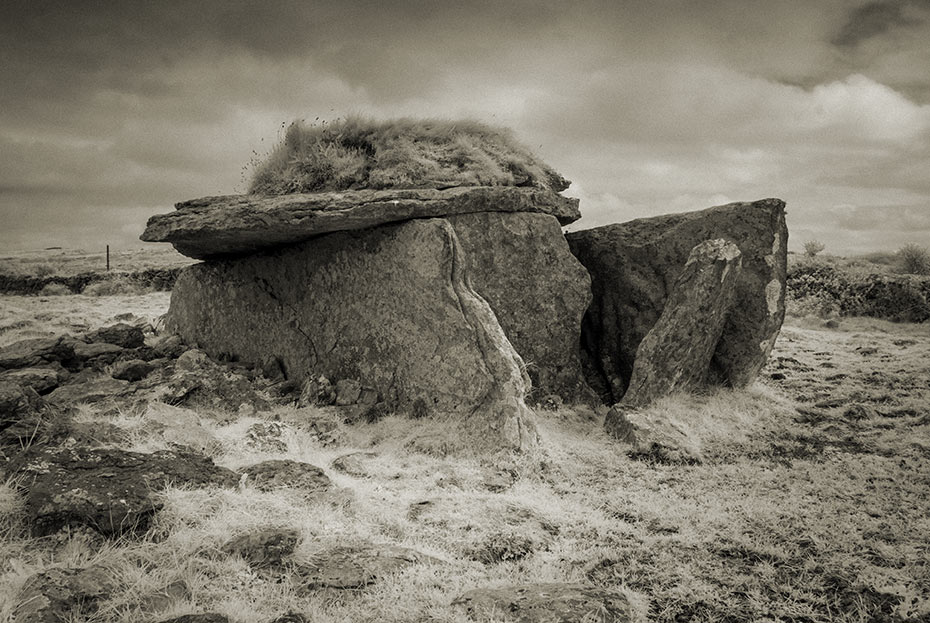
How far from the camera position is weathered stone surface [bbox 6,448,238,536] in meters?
5.11

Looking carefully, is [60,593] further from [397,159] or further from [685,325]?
[685,325]

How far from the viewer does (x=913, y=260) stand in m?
28.1

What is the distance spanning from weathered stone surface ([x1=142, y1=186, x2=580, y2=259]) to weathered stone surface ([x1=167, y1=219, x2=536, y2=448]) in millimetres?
321

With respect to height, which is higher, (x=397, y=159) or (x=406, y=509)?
(x=397, y=159)

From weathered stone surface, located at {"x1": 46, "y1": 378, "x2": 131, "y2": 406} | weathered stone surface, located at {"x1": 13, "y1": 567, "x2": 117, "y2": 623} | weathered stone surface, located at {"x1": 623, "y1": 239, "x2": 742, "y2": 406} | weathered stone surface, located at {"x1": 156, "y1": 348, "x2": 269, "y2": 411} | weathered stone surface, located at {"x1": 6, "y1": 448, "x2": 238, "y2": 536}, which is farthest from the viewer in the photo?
weathered stone surface, located at {"x1": 623, "y1": 239, "x2": 742, "y2": 406}

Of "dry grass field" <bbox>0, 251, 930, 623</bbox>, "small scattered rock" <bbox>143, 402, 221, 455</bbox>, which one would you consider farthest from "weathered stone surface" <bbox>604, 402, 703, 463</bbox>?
"small scattered rock" <bbox>143, 402, 221, 455</bbox>

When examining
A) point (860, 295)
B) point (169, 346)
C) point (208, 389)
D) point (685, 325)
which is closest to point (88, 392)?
point (208, 389)

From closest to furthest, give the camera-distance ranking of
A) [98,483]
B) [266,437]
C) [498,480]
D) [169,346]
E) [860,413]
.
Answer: [98,483]
[498,480]
[266,437]
[860,413]
[169,346]

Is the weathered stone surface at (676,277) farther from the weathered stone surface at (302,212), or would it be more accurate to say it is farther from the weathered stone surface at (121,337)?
the weathered stone surface at (121,337)

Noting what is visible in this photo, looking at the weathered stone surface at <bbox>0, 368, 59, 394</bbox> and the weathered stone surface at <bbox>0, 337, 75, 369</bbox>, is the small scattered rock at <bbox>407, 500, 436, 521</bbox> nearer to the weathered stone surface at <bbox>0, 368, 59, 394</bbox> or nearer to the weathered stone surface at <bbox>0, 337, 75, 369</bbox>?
the weathered stone surface at <bbox>0, 368, 59, 394</bbox>

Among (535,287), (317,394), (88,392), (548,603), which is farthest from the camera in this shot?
(535,287)

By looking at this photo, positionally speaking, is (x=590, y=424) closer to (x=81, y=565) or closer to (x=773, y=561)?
(x=773, y=561)

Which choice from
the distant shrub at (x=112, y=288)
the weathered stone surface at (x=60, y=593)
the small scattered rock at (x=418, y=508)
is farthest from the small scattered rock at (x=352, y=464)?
the distant shrub at (x=112, y=288)

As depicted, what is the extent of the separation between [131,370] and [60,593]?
585cm
